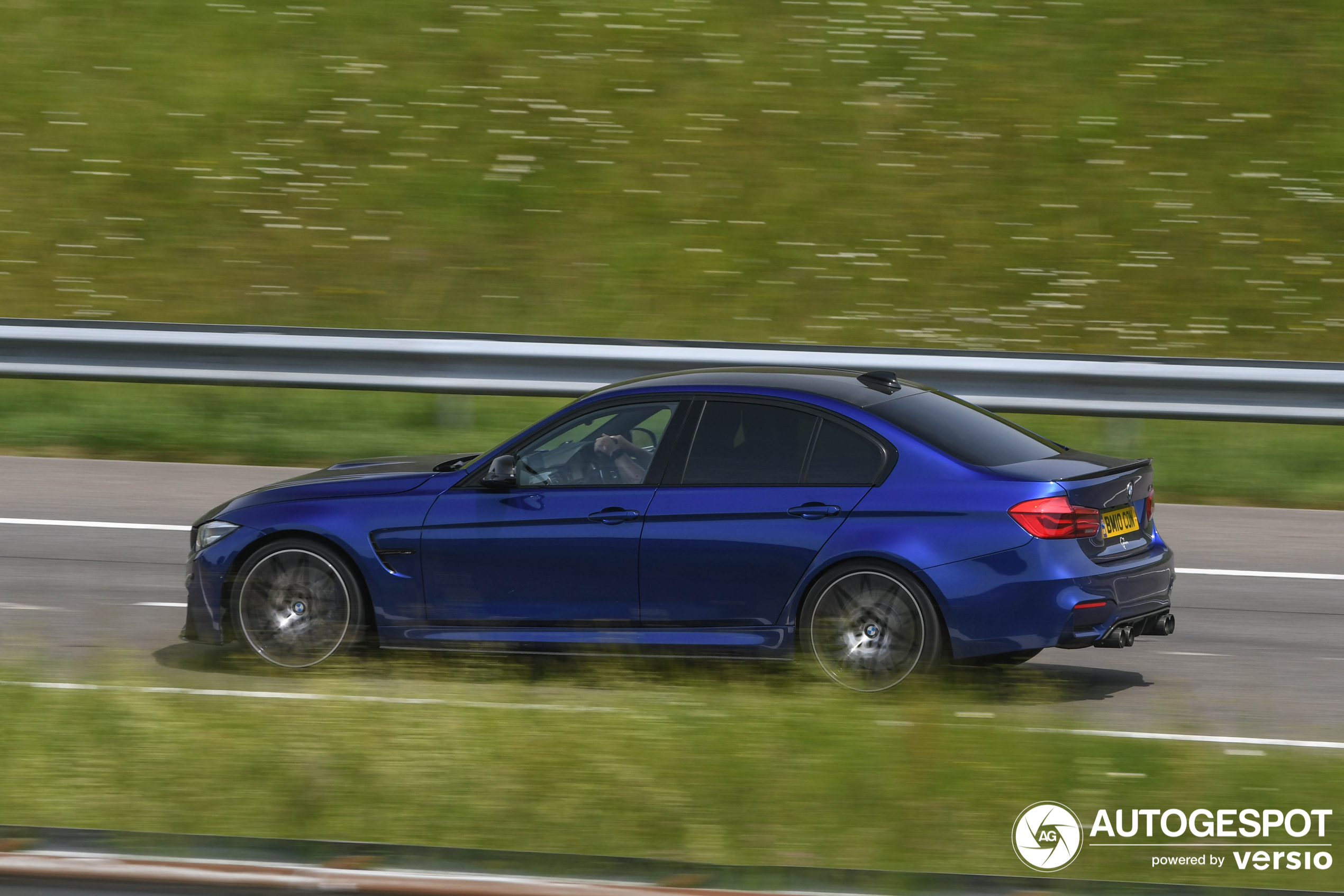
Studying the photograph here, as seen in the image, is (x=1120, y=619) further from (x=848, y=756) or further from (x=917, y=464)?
(x=848, y=756)

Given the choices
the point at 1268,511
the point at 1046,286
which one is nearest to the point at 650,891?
the point at 1268,511

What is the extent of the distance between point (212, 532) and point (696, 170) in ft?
34.4

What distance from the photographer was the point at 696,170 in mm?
17156

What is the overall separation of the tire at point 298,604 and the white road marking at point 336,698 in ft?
1.65

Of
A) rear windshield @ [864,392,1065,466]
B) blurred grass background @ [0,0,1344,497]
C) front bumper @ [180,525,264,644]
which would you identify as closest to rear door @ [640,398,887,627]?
rear windshield @ [864,392,1065,466]

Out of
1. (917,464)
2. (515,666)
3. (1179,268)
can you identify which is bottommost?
(515,666)

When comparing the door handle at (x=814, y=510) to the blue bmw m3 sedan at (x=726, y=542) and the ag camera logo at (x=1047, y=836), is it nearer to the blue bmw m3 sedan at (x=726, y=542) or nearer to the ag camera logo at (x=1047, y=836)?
the blue bmw m3 sedan at (x=726, y=542)

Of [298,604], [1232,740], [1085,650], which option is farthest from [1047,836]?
[298,604]

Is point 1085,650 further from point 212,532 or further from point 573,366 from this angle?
point 573,366

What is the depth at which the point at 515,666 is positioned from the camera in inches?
290

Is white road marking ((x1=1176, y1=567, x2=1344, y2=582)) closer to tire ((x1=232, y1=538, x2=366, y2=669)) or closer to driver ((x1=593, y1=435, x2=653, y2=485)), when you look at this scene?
driver ((x1=593, y1=435, x2=653, y2=485))

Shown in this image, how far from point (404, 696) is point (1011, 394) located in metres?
6.49

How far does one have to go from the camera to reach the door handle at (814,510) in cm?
684

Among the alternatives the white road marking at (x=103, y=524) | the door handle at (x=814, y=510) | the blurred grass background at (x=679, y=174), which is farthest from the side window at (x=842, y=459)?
the blurred grass background at (x=679, y=174)
